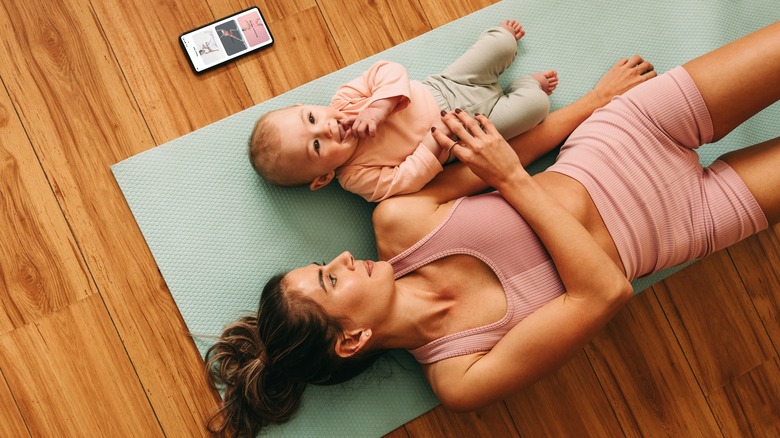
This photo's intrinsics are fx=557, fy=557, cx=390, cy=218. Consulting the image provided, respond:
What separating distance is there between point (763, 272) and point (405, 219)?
1.00 m

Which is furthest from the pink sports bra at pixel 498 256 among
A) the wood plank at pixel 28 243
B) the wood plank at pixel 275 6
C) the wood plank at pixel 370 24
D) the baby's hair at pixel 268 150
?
the wood plank at pixel 28 243

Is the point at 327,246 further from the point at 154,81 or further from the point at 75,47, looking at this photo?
the point at 75,47

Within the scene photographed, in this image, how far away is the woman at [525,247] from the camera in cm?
109

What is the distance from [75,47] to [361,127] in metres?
0.78

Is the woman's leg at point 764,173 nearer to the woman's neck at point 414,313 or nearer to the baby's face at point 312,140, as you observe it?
the woman's neck at point 414,313

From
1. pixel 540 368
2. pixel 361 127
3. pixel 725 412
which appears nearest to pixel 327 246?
pixel 361 127

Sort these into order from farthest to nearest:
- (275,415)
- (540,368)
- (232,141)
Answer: (232,141), (275,415), (540,368)

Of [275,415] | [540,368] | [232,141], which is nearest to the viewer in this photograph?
[540,368]

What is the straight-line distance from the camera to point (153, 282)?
1.33 metres

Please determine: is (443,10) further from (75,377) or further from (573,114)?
(75,377)

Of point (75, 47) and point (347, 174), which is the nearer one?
point (347, 174)

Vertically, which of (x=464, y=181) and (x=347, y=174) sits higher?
(x=347, y=174)

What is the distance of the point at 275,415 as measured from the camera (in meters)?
1.25

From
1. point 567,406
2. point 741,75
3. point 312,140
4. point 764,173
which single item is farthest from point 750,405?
point 312,140
